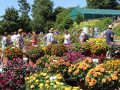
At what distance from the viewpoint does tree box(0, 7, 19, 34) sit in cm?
2989

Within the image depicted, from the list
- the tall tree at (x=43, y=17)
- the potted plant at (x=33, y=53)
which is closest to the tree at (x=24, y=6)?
the tall tree at (x=43, y=17)

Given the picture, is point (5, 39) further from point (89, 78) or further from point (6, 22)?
point (6, 22)

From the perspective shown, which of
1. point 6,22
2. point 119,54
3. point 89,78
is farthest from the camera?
point 6,22

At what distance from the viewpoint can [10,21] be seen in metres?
30.6

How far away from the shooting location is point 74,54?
518 cm

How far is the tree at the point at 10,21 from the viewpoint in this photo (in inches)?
1177

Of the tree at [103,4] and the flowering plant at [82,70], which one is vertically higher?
the tree at [103,4]

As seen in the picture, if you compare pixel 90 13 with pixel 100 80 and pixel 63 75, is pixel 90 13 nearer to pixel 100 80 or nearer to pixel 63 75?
pixel 63 75

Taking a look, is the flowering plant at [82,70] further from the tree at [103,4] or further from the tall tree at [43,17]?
the tree at [103,4]

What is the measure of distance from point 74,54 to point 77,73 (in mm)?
1537

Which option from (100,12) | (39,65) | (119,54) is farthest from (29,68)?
(100,12)

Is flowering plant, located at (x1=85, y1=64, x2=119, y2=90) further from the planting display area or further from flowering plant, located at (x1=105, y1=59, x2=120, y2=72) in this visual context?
flowering plant, located at (x1=105, y1=59, x2=120, y2=72)

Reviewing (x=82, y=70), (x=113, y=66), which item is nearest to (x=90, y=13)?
(x=113, y=66)

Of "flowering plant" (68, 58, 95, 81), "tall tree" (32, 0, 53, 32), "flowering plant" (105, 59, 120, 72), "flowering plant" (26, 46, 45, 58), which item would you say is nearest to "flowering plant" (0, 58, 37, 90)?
"flowering plant" (68, 58, 95, 81)
